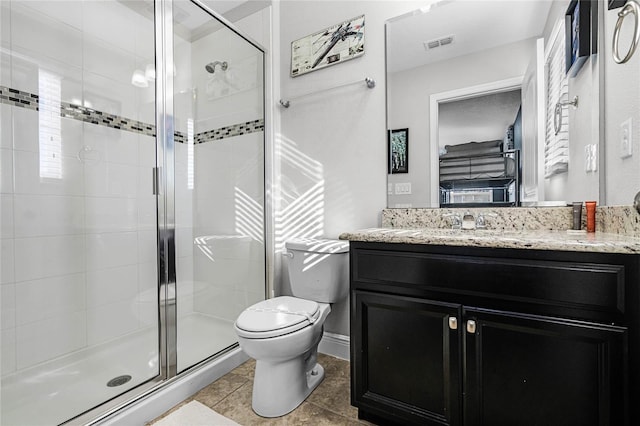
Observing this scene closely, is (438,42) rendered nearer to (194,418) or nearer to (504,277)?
(504,277)

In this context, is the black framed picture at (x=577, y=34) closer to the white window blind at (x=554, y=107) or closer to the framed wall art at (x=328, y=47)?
the white window blind at (x=554, y=107)

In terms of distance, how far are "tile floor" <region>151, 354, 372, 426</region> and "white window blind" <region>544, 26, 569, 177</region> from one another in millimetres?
1491

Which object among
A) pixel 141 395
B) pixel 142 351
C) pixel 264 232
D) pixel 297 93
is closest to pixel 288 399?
pixel 141 395

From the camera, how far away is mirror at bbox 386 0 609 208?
1398 mm

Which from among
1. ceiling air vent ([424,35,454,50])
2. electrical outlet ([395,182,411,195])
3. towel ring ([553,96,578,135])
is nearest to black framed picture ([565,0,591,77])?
towel ring ([553,96,578,135])

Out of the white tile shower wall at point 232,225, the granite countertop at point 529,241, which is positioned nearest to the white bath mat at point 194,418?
the white tile shower wall at point 232,225

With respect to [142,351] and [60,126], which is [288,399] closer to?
[142,351]

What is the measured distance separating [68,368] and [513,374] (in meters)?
2.19

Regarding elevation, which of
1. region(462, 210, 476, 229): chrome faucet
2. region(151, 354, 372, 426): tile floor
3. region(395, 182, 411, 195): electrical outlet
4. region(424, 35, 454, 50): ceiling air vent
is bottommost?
region(151, 354, 372, 426): tile floor

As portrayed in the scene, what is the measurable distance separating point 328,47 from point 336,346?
200 centimetres

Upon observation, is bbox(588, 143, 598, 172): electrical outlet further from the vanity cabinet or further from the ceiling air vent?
the ceiling air vent

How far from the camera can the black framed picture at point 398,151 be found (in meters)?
1.82

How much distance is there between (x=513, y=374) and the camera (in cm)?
104

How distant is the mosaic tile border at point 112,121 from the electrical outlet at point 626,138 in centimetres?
196
